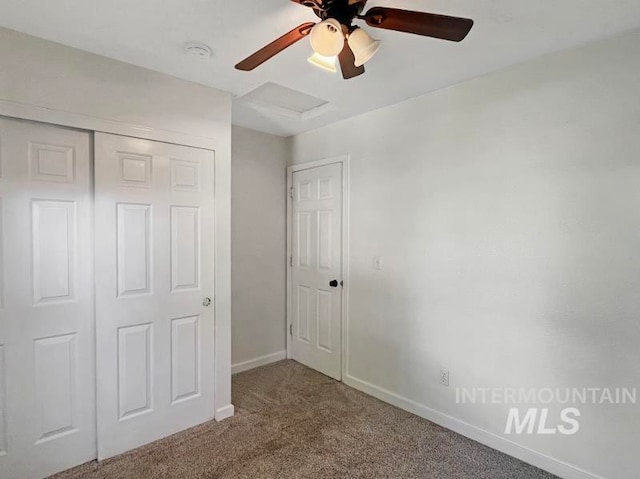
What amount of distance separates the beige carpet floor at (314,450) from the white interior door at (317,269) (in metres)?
0.67

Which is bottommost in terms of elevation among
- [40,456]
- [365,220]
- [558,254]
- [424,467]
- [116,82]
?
[424,467]

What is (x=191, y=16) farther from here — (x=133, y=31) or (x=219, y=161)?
(x=219, y=161)

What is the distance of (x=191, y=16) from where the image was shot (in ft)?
5.49

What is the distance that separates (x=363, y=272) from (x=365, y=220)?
46 centimetres

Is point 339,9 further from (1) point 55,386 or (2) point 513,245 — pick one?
(1) point 55,386

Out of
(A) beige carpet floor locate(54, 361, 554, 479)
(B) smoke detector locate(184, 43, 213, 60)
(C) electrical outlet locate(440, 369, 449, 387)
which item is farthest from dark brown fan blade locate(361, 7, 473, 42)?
(A) beige carpet floor locate(54, 361, 554, 479)

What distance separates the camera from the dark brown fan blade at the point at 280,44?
1413 millimetres

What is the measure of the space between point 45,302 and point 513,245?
9.12ft

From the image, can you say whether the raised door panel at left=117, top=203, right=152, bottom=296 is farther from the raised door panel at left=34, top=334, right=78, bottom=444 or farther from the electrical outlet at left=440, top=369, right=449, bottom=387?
the electrical outlet at left=440, top=369, right=449, bottom=387

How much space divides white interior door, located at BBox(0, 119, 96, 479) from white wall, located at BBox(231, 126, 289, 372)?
57.4 inches

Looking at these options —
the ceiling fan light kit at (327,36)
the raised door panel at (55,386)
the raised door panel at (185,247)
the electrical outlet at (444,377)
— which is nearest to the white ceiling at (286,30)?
the ceiling fan light kit at (327,36)

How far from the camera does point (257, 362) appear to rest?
3.56 m

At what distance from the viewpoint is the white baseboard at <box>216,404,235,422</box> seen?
8.39ft

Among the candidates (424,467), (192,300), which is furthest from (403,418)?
(192,300)
